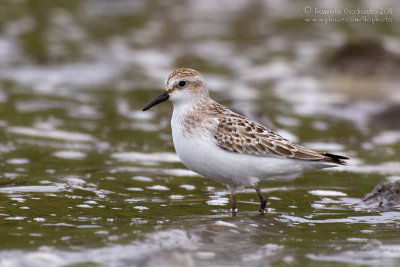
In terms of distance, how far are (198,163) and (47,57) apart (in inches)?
559

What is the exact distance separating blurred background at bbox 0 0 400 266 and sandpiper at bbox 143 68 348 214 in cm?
59

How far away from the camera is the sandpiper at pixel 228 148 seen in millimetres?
9172

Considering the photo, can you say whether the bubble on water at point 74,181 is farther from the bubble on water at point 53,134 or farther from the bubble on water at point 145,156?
the bubble on water at point 53,134

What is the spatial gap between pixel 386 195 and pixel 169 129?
6.75m

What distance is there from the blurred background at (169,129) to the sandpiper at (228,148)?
0.59m

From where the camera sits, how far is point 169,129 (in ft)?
51.8

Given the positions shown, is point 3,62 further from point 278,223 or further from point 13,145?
point 278,223

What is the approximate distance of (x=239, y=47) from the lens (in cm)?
2538

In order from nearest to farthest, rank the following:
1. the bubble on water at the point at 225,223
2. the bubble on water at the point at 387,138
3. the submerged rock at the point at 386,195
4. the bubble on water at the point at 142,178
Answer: the bubble on water at the point at 225,223 → the submerged rock at the point at 386,195 → the bubble on water at the point at 142,178 → the bubble on water at the point at 387,138

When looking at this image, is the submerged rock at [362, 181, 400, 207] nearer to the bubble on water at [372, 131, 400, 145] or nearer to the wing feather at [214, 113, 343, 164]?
the wing feather at [214, 113, 343, 164]

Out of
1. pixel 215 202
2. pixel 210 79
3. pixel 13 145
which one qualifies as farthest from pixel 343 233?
pixel 210 79

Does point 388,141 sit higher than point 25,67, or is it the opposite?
point 25,67

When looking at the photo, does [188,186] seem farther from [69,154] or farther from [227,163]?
[69,154]

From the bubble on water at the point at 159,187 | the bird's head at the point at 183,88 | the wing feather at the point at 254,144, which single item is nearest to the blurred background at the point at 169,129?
the bubble on water at the point at 159,187
